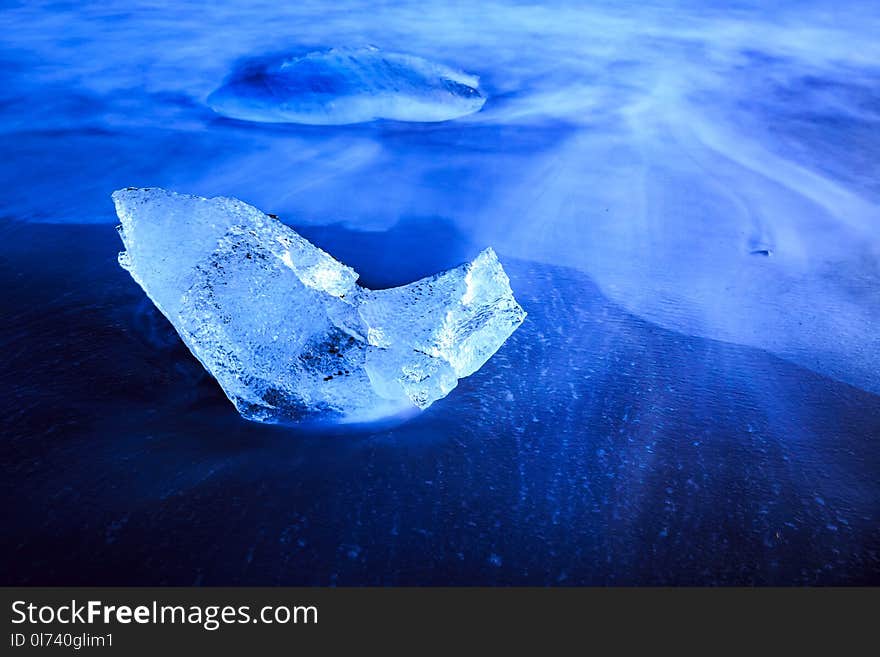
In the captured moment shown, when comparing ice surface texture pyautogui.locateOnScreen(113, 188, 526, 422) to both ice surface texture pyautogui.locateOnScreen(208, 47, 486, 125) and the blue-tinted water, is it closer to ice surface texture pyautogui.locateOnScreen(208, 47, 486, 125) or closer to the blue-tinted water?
the blue-tinted water

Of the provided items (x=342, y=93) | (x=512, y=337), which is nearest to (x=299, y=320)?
(x=512, y=337)

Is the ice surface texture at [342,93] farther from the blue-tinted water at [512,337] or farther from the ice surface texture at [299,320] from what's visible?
the ice surface texture at [299,320]

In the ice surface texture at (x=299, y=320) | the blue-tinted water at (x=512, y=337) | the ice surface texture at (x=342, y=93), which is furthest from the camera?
the ice surface texture at (x=342, y=93)

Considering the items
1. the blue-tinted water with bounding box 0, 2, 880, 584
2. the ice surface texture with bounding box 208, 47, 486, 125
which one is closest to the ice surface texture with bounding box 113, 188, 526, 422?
the blue-tinted water with bounding box 0, 2, 880, 584

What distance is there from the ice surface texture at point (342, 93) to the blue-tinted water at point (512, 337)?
15cm

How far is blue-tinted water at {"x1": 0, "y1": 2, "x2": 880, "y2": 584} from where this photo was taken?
147 centimetres

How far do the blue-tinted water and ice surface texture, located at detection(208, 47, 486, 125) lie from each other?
0.48 ft

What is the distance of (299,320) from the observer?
1.81 m

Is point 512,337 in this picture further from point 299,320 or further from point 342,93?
point 342,93

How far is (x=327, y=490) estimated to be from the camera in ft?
5.16

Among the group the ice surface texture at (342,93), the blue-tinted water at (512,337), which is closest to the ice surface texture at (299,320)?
the blue-tinted water at (512,337)

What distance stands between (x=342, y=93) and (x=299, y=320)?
8.50ft

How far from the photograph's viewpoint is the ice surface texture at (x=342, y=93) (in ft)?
12.8

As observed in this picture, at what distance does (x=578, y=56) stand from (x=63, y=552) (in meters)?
4.75
